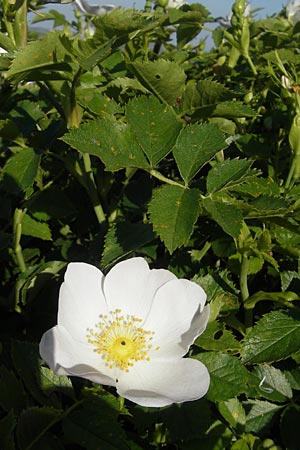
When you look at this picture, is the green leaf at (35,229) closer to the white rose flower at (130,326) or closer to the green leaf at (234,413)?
the white rose flower at (130,326)

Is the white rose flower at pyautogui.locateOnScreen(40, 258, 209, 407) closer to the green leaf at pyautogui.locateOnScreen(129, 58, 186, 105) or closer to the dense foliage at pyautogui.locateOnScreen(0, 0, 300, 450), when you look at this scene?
the dense foliage at pyautogui.locateOnScreen(0, 0, 300, 450)

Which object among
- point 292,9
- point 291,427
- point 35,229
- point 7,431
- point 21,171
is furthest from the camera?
point 292,9

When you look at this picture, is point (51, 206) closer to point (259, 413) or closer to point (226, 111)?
point (226, 111)

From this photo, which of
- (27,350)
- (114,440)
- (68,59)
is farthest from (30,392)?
(68,59)

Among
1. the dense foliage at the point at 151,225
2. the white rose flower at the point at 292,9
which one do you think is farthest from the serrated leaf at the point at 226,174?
the white rose flower at the point at 292,9

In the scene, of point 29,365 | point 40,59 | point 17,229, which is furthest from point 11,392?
point 40,59

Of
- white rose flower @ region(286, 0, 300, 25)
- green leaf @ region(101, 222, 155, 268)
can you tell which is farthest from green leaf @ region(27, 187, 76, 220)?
white rose flower @ region(286, 0, 300, 25)

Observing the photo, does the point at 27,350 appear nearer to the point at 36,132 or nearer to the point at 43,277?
the point at 43,277
